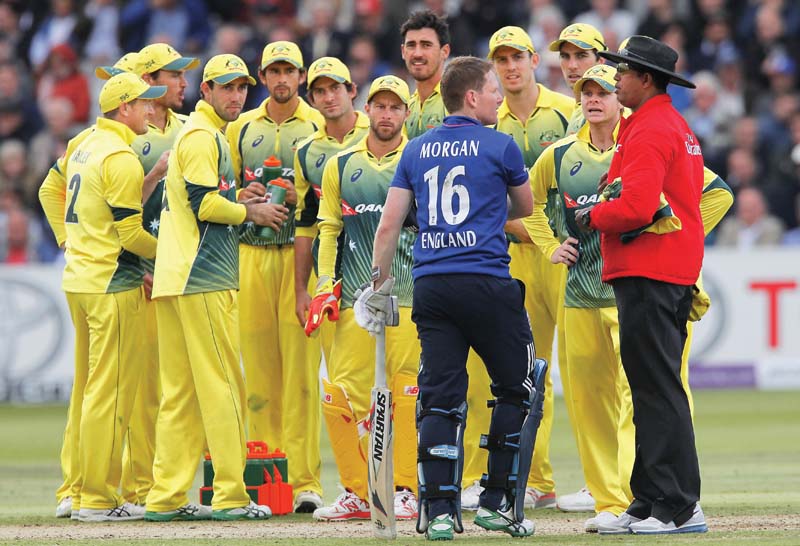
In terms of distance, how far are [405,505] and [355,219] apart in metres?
1.78

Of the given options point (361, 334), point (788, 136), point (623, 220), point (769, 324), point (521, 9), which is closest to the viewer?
point (623, 220)

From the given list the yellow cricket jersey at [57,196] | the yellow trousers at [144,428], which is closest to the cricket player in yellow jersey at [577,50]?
the yellow trousers at [144,428]

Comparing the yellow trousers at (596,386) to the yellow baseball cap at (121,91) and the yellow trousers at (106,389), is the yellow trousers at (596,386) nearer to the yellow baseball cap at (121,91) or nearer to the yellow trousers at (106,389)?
the yellow trousers at (106,389)

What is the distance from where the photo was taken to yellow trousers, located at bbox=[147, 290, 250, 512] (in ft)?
30.1

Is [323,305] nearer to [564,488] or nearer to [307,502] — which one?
[307,502]

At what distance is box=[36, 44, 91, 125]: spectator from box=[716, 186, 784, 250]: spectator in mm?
8777

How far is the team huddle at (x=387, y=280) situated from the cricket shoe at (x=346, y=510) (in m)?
0.02

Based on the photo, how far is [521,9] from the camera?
861 inches

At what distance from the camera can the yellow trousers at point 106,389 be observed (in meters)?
9.40

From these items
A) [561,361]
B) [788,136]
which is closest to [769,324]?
[788,136]

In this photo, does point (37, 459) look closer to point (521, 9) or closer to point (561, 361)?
point (561, 361)

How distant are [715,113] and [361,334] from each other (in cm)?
1159

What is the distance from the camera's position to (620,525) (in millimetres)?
8102

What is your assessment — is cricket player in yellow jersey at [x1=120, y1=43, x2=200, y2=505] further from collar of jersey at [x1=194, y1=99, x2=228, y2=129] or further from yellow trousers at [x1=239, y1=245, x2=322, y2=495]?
yellow trousers at [x1=239, y1=245, x2=322, y2=495]
